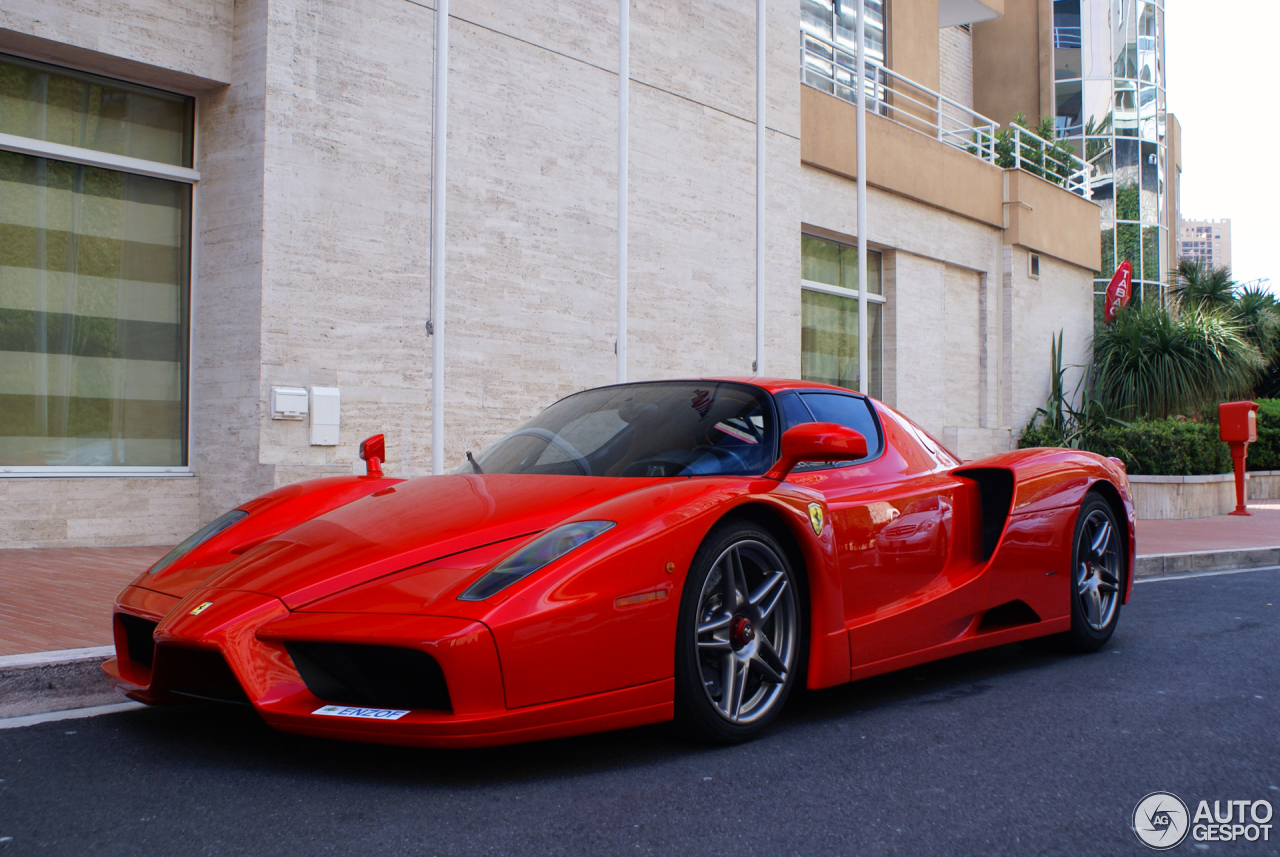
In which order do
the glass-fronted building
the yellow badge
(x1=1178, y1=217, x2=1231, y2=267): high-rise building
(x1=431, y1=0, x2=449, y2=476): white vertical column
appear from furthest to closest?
(x1=1178, y1=217, x2=1231, y2=267): high-rise building < the glass-fronted building < (x1=431, y1=0, x2=449, y2=476): white vertical column < the yellow badge

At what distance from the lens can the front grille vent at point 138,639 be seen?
10.8ft

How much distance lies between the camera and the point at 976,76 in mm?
28766

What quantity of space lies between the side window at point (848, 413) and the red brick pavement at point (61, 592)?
2.94 m

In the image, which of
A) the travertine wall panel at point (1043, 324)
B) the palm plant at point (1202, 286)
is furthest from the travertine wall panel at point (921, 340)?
the palm plant at point (1202, 286)

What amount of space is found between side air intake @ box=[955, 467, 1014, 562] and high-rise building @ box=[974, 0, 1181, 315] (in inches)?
1008

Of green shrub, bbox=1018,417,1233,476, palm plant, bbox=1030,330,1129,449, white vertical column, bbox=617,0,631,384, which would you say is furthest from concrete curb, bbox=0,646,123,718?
palm plant, bbox=1030,330,1129,449

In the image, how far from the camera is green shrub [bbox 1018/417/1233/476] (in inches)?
555

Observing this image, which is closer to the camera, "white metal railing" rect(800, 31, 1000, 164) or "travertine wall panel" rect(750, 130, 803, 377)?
"travertine wall panel" rect(750, 130, 803, 377)

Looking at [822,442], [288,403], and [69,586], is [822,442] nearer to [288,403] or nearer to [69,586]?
[69,586]

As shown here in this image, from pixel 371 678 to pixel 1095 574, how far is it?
12.0 ft

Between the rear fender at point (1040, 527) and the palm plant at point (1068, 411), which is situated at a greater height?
the palm plant at point (1068, 411)

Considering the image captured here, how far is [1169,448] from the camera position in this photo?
46.0ft

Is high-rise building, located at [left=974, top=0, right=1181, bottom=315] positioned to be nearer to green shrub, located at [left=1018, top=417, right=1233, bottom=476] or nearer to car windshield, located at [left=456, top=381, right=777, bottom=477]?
green shrub, located at [left=1018, top=417, right=1233, bottom=476]
